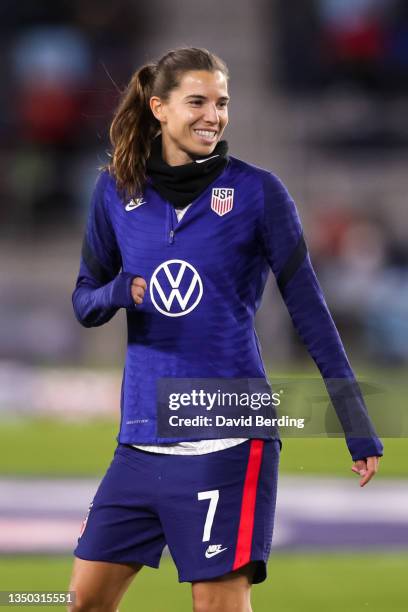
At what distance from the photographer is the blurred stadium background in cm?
1437

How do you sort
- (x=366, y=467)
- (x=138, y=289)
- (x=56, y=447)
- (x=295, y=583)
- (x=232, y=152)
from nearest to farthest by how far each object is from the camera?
(x=138, y=289), (x=366, y=467), (x=295, y=583), (x=56, y=447), (x=232, y=152)

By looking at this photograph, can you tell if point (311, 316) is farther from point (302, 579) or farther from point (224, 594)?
point (302, 579)

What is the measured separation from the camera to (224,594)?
123 inches

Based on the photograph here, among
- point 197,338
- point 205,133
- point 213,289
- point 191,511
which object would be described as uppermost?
point 205,133

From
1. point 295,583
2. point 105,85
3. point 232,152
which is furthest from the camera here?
point 232,152

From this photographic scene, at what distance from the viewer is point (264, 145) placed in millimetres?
17500

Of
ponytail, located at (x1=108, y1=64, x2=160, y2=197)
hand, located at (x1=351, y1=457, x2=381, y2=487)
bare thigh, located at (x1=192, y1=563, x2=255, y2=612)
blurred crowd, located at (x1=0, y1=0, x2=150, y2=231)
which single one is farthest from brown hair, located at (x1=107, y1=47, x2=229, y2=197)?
blurred crowd, located at (x1=0, y1=0, x2=150, y2=231)

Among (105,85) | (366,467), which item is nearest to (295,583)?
(366,467)

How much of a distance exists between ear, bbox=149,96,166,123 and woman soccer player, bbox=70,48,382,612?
0.9 inches

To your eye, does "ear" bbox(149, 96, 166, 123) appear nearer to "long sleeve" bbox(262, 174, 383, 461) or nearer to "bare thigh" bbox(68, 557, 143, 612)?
"long sleeve" bbox(262, 174, 383, 461)

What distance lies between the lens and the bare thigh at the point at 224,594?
3113 mm

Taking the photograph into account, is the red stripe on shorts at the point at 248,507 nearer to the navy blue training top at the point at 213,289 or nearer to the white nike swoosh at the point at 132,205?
the navy blue training top at the point at 213,289

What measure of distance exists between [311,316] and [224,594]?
73cm

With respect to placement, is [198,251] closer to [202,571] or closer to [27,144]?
[202,571]
